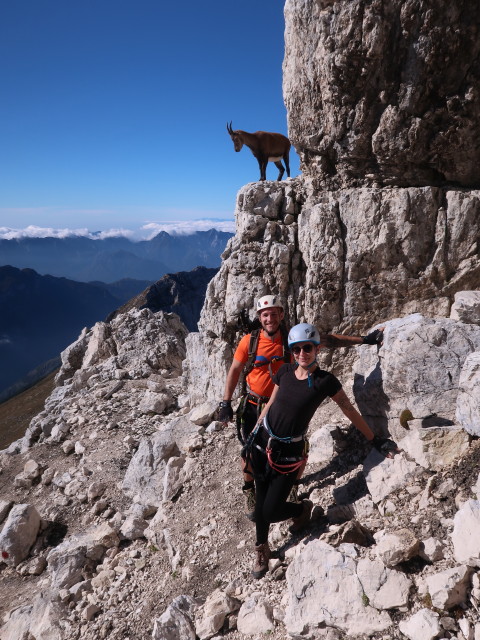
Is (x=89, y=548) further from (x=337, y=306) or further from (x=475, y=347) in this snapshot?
(x=475, y=347)

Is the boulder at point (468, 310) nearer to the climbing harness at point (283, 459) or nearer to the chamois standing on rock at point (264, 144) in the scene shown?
the climbing harness at point (283, 459)

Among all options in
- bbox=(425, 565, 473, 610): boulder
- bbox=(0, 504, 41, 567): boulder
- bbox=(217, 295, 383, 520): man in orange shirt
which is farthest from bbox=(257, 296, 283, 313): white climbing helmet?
bbox=(0, 504, 41, 567): boulder

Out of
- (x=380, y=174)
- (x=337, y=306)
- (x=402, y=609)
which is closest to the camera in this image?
(x=402, y=609)

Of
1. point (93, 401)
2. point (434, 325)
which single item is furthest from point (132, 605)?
point (93, 401)

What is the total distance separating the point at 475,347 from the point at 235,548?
6.05 m

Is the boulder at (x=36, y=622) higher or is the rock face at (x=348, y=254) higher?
the rock face at (x=348, y=254)

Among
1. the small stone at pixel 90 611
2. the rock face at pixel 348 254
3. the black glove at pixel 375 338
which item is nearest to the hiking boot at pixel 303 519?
the black glove at pixel 375 338

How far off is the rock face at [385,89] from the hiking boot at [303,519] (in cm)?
840

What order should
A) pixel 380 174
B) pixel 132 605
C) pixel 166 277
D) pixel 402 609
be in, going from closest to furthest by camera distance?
1. pixel 402 609
2. pixel 132 605
3. pixel 380 174
4. pixel 166 277

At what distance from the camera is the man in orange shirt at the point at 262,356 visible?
760 cm

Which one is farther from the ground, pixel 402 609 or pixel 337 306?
pixel 337 306

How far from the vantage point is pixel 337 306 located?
1095 centimetres

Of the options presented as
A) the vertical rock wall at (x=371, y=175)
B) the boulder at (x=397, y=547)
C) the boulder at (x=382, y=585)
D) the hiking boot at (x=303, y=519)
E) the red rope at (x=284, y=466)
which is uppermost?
the vertical rock wall at (x=371, y=175)

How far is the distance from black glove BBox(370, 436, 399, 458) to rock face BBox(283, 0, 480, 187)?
274 inches
